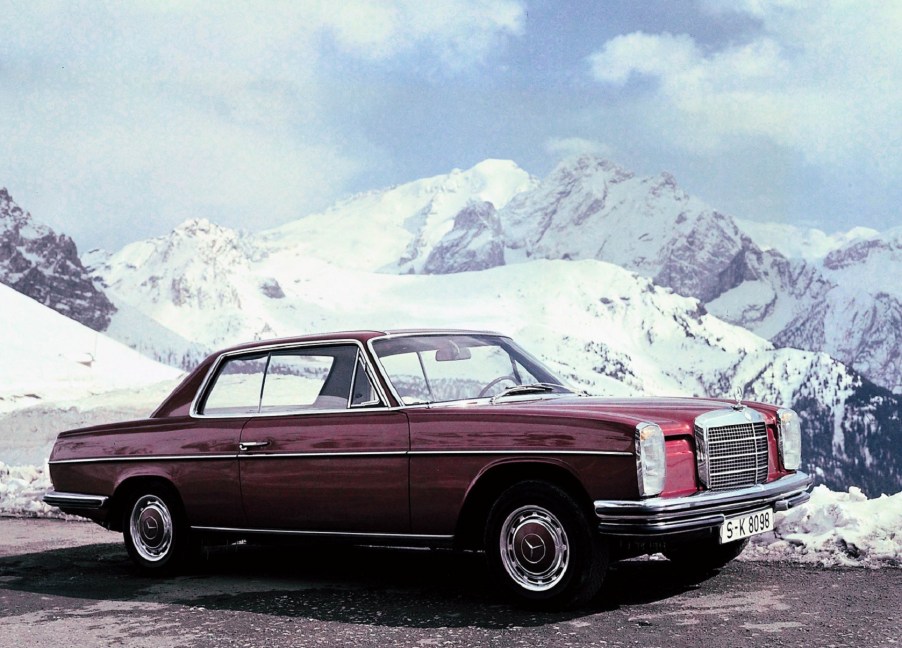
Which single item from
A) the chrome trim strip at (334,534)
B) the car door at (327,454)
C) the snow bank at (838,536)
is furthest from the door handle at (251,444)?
the snow bank at (838,536)

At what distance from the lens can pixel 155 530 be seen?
7230mm

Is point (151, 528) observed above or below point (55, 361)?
below

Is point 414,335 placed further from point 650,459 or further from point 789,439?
point 789,439

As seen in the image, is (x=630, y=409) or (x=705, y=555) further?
(x=705, y=555)

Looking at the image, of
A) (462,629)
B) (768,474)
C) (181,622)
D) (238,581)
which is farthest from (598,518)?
(238,581)

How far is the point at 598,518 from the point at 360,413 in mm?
1590

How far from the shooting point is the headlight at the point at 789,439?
633 cm

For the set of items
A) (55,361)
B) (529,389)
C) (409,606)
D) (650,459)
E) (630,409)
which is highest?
(55,361)

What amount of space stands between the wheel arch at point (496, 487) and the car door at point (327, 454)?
1.17ft

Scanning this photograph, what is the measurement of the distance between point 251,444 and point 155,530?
111 centimetres

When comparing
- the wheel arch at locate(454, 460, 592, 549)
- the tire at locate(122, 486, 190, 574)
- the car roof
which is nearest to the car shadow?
the tire at locate(122, 486, 190, 574)

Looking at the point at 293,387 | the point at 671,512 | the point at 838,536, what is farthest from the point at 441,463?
the point at 838,536

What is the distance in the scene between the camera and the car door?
6.05m

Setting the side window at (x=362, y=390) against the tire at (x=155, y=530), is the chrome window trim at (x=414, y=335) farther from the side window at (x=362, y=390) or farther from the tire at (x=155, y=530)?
the tire at (x=155, y=530)
